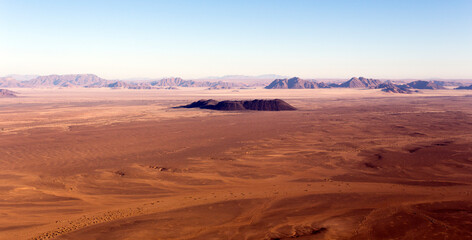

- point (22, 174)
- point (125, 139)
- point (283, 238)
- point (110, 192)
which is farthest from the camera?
point (125, 139)

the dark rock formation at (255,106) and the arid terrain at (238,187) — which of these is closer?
the arid terrain at (238,187)

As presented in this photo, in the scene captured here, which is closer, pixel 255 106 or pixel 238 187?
pixel 238 187

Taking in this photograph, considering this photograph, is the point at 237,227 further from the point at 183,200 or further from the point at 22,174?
the point at 22,174

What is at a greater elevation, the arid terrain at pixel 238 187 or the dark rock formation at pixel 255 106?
the dark rock formation at pixel 255 106

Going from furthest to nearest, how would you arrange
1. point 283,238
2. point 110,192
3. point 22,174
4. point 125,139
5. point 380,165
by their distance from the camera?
point 125,139, point 380,165, point 22,174, point 110,192, point 283,238

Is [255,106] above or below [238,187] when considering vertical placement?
above

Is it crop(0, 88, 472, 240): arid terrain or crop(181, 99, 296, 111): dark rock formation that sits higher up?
crop(181, 99, 296, 111): dark rock formation

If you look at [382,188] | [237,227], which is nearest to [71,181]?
[237,227]

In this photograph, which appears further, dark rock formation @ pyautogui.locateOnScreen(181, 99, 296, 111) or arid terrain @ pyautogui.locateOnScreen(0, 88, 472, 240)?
dark rock formation @ pyautogui.locateOnScreen(181, 99, 296, 111)

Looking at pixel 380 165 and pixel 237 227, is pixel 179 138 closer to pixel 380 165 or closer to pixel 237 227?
→ pixel 380 165

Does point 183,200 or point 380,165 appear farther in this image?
point 380,165

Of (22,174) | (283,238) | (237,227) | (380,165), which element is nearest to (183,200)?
(237,227)
